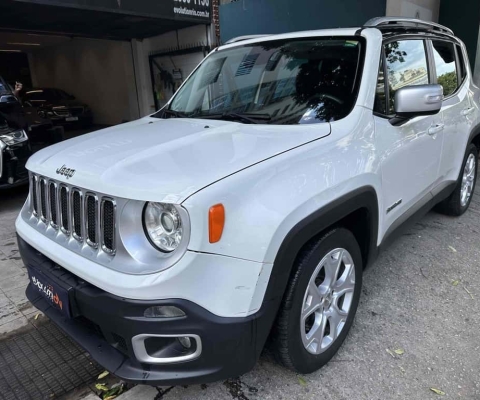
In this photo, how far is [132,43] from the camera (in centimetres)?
1330

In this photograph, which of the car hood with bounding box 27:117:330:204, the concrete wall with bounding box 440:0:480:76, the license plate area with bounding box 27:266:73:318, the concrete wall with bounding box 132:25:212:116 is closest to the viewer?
the car hood with bounding box 27:117:330:204

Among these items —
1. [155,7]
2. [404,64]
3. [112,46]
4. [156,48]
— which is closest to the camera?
[404,64]

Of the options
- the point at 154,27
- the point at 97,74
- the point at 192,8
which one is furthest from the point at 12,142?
the point at 97,74

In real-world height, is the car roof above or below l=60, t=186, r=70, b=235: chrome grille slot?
above

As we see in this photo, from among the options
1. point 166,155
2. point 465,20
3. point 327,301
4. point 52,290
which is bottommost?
point 327,301

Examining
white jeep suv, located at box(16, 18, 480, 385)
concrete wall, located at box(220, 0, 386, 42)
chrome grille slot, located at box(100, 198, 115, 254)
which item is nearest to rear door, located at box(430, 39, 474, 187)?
white jeep suv, located at box(16, 18, 480, 385)

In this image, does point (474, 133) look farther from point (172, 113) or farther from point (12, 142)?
point (12, 142)

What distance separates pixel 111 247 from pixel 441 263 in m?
3.00

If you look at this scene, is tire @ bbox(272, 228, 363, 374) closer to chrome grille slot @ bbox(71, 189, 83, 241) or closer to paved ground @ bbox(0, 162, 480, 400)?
paved ground @ bbox(0, 162, 480, 400)

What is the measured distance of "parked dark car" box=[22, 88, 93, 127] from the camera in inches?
594

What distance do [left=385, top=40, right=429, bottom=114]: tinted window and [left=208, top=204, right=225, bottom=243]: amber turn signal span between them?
5.37 feet

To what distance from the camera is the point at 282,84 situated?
2.78 meters

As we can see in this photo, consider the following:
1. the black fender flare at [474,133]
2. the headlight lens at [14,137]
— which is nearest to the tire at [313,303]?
the black fender flare at [474,133]

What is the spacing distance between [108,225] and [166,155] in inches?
A: 18.0
